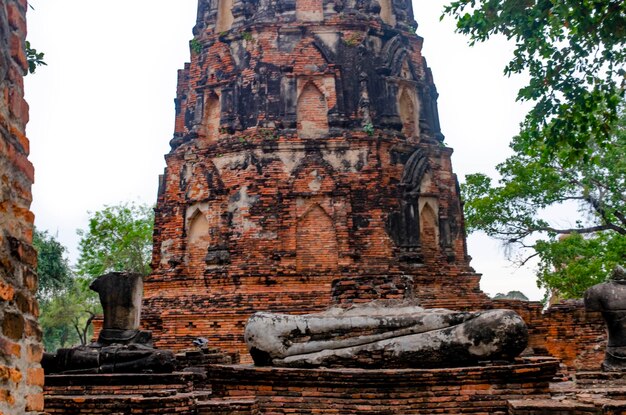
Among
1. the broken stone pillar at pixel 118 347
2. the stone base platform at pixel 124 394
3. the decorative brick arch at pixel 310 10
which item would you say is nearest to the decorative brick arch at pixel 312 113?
the decorative brick arch at pixel 310 10

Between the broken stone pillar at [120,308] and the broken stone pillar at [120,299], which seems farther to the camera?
the broken stone pillar at [120,299]

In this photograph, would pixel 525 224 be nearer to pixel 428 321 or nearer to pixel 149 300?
pixel 149 300

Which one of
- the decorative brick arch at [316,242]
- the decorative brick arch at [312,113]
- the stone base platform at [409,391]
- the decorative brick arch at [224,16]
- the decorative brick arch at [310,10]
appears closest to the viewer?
the stone base platform at [409,391]

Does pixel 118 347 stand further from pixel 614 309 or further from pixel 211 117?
pixel 211 117

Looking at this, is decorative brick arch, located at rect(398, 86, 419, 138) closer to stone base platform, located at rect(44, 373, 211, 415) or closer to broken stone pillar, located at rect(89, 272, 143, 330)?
broken stone pillar, located at rect(89, 272, 143, 330)

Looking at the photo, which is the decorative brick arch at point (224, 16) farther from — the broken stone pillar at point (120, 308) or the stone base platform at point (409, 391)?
the stone base platform at point (409, 391)

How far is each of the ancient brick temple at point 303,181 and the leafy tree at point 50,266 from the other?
11965mm

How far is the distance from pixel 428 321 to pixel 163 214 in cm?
995

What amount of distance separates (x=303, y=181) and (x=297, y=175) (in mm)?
181

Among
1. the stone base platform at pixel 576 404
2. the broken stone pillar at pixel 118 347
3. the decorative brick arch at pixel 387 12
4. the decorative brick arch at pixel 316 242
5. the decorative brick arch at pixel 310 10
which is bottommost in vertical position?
the stone base platform at pixel 576 404

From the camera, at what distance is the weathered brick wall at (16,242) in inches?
112

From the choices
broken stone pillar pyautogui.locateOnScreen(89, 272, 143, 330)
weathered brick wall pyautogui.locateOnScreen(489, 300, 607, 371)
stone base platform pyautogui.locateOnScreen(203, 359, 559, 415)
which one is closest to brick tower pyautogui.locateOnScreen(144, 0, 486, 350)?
weathered brick wall pyautogui.locateOnScreen(489, 300, 607, 371)

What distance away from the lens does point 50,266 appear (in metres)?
27.0

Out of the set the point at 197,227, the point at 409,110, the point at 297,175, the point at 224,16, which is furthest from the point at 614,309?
the point at 224,16
